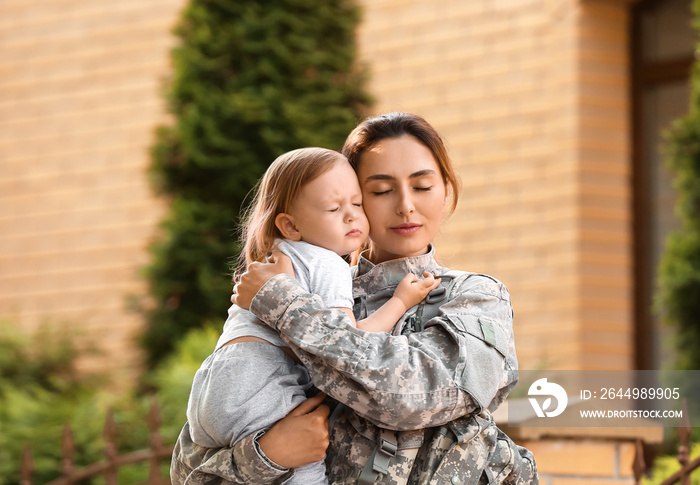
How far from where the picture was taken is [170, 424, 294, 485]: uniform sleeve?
1.99 meters

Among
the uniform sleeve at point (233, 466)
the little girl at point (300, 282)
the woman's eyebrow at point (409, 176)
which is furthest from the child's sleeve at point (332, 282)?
the uniform sleeve at point (233, 466)

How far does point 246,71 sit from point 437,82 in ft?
4.71

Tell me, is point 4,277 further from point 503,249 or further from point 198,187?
point 503,249

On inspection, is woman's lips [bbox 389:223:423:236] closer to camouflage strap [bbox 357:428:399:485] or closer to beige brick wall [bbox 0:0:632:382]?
camouflage strap [bbox 357:428:399:485]

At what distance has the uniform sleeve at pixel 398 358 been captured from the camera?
1.91 metres

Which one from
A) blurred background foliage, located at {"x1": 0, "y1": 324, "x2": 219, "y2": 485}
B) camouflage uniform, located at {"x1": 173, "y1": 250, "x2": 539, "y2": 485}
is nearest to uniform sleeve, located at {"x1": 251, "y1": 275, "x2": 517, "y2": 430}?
camouflage uniform, located at {"x1": 173, "y1": 250, "x2": 539, "y2": 485}

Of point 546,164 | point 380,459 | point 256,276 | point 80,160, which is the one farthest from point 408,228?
point 80,160

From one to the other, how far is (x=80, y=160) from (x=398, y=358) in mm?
6863

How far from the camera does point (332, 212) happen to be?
2205 millimetres

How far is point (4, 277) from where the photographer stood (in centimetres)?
833

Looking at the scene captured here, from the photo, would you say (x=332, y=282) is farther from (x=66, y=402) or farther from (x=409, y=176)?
(x=66, y=402)

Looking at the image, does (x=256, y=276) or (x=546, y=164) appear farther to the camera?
(x=546, y=164)

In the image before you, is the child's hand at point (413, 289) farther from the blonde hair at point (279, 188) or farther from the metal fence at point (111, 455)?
the metal fence at point (111, 455)

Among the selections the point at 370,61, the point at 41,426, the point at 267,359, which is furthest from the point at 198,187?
the point at 267,359
